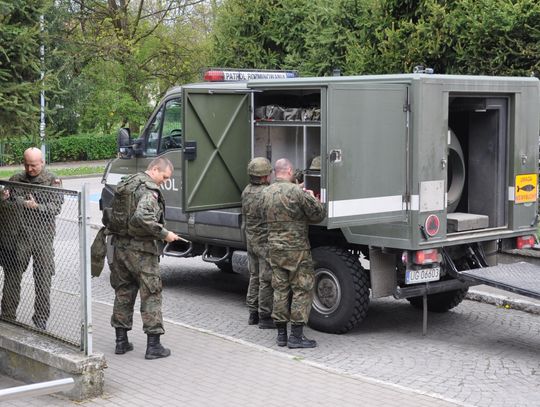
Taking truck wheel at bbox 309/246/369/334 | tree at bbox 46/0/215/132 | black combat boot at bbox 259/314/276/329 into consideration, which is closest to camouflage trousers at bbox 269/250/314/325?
truck wheel at bbox 309/246/369/334

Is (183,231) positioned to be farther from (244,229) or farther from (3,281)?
(3,281)

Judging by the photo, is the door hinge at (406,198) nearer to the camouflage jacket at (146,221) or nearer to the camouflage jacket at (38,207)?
the camouflage jacket at (146,221)

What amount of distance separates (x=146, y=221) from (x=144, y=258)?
0.37m

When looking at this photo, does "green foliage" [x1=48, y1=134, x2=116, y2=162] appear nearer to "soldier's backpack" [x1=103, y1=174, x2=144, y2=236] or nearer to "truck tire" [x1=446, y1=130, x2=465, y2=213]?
"truck tire" [x1=446, y1=130, x2=465, y2=213]

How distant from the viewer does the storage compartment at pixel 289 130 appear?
9.58m

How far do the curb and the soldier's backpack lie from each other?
465 centimetres

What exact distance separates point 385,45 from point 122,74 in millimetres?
19151

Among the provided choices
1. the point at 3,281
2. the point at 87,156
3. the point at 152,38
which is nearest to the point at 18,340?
the point at 3,281

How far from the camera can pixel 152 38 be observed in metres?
34.8

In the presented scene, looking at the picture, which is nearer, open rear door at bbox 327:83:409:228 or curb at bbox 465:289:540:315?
open rear door at bbox 327:83:409:228

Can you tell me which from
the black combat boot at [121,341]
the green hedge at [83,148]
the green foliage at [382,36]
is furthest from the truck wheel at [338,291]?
the green hedge at [83,148]

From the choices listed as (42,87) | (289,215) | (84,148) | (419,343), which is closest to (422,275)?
(419,343)

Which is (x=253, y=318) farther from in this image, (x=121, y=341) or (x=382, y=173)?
(x=382, y=173)

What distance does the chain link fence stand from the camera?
6.76 meters
